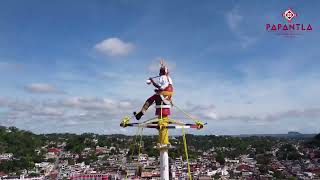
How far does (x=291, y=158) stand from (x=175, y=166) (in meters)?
70.8

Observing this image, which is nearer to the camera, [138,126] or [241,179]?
[138,126]

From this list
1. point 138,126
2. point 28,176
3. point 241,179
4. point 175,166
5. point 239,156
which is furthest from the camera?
point 239,156

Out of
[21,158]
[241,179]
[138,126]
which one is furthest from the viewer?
[21,158]

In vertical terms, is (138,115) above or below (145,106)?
below

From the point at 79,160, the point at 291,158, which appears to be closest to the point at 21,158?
the point at 79,160

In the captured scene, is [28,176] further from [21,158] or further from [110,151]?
[110,151]

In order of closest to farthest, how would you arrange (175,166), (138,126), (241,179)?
(138,126)
(175,166)
(241,179)

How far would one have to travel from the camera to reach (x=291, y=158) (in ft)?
557

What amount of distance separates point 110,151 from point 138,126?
178305mm

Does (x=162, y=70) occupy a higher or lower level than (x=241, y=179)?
higher

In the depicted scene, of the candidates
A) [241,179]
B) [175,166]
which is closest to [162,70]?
[175,166]

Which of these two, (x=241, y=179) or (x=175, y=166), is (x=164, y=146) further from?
(x=241, y=179)

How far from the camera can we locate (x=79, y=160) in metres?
173

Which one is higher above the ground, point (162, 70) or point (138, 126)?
point (162, 70)
